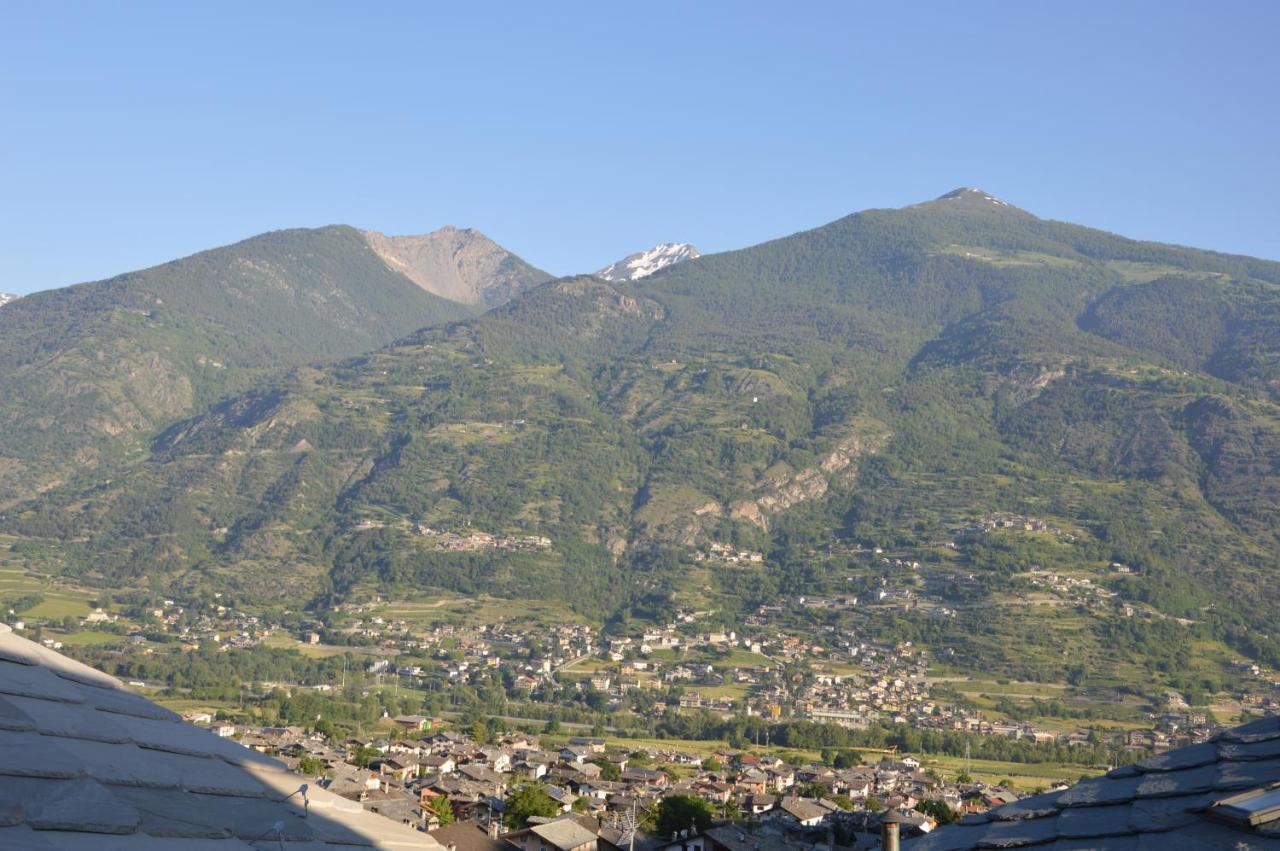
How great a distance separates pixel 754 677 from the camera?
12619 cm

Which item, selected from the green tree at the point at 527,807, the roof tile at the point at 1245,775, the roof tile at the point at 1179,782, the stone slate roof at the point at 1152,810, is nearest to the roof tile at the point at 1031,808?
the stone slate roof at the point at 1152,810

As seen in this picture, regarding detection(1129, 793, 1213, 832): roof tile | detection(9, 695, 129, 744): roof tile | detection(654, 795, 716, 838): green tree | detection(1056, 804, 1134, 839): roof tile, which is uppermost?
detection(9, 695, 129, 744): roof tile

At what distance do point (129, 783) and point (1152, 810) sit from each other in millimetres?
3813

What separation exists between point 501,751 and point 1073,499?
11194 cm

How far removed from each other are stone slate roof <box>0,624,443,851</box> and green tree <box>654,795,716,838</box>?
44.3 metres

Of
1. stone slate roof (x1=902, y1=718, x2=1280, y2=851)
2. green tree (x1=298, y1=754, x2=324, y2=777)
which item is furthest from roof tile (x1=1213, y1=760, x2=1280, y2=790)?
green tree (x1=298, y1=754, x2=324, y2=777)

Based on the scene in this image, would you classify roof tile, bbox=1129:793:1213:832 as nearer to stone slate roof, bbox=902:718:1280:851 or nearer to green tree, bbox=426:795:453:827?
stone slate roof, bbox=902:718:1280:851

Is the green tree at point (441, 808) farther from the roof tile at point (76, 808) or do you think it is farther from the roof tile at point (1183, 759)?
the roof tile at point (76, 808)

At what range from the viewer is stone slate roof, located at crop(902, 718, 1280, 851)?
16.9 ft

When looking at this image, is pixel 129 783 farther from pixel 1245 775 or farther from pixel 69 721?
pixel 1245 775

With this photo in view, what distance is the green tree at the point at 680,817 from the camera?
4956 centimetres

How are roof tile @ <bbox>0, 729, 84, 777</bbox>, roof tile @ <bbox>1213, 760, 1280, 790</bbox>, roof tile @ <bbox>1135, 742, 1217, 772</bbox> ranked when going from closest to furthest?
1. roof tile @ <bbox>0, 729, 84, 777</bbox>
2. roof tile @ <bbox>1213, 760, 1280, 790</bbox>
3. roof tile @ <bbox>1135, 742, 1217, 772</bbox>

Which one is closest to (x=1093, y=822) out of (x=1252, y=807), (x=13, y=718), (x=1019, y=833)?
(x=1019, y=833)

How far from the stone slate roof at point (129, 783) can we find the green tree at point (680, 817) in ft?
145
